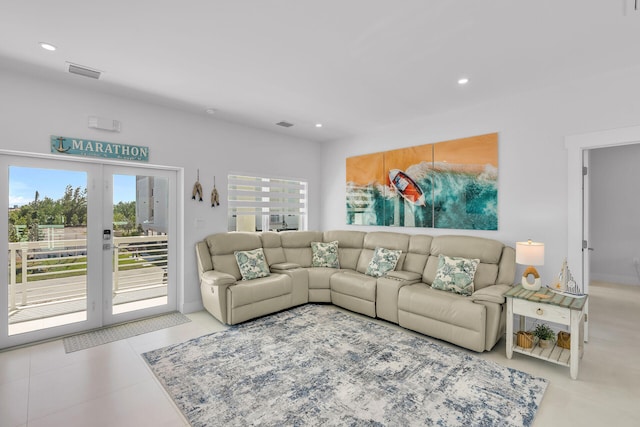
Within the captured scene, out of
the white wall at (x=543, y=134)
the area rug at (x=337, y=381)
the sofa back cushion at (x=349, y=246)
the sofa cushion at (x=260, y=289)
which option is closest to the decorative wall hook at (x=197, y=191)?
the sofa cushion at (x=260, y=289)

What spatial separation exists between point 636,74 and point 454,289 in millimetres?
2655

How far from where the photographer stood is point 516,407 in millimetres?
2109

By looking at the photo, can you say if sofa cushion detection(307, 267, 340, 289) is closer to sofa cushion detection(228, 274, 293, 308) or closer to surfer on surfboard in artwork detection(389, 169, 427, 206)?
sofa cushion detection(228, 274, 293, 308)

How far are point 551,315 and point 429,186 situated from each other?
212 centimetres

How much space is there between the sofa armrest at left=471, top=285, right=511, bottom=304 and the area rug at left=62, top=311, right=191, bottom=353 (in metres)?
3.34

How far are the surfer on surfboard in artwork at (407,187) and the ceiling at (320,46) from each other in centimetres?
123

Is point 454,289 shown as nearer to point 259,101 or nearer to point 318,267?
point 318,267

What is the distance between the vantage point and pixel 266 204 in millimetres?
5039

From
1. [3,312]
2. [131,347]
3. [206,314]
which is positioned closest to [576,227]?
[206,314]

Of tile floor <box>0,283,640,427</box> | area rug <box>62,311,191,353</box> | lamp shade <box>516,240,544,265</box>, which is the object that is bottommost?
tile floor <box>0,283,640,427</box>

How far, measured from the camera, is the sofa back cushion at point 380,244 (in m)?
4.27

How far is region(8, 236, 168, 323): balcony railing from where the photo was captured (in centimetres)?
309

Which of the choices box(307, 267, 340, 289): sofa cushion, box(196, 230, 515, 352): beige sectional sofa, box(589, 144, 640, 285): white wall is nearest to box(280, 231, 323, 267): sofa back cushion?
box(196, 230, 515, 352): beige sectional sofa

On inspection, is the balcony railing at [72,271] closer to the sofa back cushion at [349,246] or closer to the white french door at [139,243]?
the white french door at [139,243]
